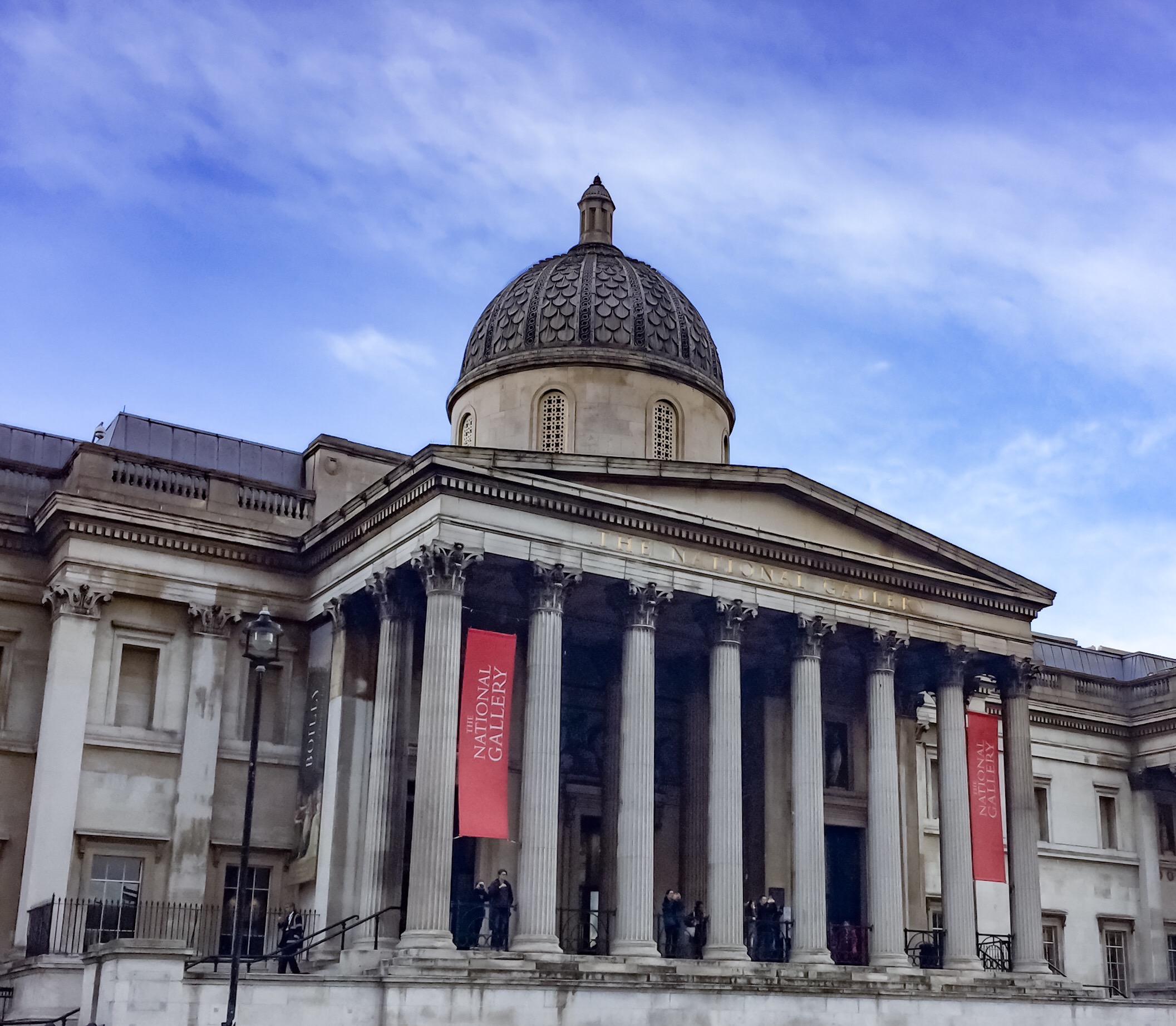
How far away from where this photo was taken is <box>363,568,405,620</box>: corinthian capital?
90.0 ft

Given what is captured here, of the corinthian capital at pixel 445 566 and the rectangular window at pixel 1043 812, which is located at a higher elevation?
the corinthian capital at pixel 445 566

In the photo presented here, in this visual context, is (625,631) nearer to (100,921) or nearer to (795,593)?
(795,593)

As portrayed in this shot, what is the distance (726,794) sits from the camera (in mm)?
28438

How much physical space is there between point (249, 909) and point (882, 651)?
14.5m

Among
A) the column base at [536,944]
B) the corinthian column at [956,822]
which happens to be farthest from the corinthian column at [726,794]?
the corinthian column at [956,822]

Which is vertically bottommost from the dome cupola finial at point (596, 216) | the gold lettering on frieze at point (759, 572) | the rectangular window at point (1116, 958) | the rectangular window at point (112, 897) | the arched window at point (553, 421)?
A: the rectangular window at point (1116, 958)

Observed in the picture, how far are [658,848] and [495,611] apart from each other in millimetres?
6762

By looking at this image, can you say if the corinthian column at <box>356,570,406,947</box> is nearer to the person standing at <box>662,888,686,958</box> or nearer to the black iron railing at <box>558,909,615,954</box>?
the black iron railing at <box>558,909,615,954</box>

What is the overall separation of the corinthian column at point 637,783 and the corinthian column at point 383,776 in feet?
14.1

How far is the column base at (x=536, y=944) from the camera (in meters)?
24.8

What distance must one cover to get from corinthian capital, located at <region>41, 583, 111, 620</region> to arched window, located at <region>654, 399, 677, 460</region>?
43.4 feet

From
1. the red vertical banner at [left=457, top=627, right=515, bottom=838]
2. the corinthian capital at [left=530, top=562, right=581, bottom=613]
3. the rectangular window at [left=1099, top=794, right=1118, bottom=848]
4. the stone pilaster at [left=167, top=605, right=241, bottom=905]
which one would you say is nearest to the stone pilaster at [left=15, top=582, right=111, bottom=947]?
the stone pilaster at [left=167, top=605, right=241, bottom=905]

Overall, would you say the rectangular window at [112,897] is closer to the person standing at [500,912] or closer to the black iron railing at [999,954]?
the person standing at [500,912]

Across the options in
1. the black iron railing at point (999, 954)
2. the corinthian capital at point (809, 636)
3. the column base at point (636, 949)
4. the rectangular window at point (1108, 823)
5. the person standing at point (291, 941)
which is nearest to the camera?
the person standing at point (291, 941)
